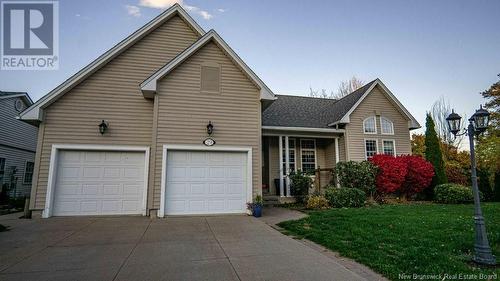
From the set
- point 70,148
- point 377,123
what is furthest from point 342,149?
point 70,148

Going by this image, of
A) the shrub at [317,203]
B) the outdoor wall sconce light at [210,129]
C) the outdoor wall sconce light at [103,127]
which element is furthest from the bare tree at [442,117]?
the outdoor wall sconce light at [103,127]

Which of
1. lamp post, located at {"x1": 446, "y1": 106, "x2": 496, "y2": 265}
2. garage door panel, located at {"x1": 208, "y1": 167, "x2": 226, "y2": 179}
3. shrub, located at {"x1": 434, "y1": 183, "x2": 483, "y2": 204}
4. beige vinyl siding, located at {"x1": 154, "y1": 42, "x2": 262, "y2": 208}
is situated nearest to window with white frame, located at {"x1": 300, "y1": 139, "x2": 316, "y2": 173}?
beige vinyl siding, located at {"x1": 154, "y1": 42, "x2": 262, "y2": 208}

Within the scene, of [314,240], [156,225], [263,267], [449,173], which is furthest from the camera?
[449,173]

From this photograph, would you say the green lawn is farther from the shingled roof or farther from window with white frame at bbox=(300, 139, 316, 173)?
the shingled roof

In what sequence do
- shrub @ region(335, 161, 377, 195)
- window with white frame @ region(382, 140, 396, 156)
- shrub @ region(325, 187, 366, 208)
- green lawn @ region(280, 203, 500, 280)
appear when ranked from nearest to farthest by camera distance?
green lawn @ region(280, 203, 500, 280) < shrub @ region(325, 187, 366, 208) < shrub @ region(335, 161, 377, 195) < window with white frame @ region(382, 140, 396, 156)

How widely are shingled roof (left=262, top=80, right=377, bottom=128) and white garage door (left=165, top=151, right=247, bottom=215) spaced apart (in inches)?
161

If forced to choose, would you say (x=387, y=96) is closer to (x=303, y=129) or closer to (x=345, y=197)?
(x=303, y=129)

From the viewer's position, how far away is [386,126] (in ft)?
45.8

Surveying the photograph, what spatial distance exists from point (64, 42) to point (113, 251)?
10.3 metres

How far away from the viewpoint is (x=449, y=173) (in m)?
14.8

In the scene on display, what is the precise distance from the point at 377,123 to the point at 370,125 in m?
0.47

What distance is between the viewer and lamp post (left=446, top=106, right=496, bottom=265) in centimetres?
404

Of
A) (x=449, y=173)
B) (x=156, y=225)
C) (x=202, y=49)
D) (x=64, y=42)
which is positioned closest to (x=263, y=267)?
(x=156, y=225)

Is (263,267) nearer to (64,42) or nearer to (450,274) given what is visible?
(450,274)
